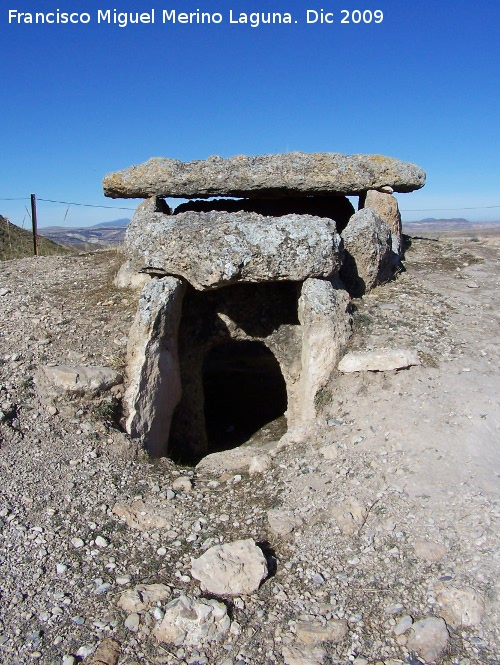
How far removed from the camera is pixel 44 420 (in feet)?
18.9

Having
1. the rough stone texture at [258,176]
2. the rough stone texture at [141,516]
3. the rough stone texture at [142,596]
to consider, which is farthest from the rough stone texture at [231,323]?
the rough stone texture at [142,596]

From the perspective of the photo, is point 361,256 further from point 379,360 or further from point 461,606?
point 461,606

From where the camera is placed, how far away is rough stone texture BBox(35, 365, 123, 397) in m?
6.04

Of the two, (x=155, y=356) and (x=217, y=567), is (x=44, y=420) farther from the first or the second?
(x=217, y=567)

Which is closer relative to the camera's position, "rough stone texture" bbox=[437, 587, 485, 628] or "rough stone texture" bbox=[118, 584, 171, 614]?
"rough stone texture" bbox=[437, 587, 485, 628]

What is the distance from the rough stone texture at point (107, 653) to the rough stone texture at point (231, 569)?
67 centimetres

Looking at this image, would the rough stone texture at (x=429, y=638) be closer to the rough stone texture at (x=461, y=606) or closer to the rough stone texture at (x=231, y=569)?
the rough stone texture at (x=461, y=606)

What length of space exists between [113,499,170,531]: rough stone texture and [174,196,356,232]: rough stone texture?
556 centimetres

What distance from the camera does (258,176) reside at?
8203 mm

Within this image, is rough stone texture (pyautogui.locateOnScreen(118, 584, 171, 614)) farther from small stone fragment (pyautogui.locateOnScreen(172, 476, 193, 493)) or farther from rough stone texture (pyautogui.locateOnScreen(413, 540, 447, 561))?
rough stone texture (pyautogui.locateOnScreen(413, 540, 447, 561))

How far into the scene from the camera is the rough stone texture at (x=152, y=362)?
6.45 meters

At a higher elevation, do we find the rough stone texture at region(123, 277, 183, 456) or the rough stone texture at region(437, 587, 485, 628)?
the rough stone texture at region(123, 277, 183, 456)

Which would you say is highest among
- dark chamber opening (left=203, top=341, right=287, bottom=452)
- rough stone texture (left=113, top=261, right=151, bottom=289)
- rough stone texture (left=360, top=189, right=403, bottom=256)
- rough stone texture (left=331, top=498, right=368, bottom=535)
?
rough stone texture (left=360, top=189, right=403, bottom=256)

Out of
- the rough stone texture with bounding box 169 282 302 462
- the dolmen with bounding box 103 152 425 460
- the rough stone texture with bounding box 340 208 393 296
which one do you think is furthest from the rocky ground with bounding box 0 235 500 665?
A: the rough stone texture with bounding box 169 282 302 462
